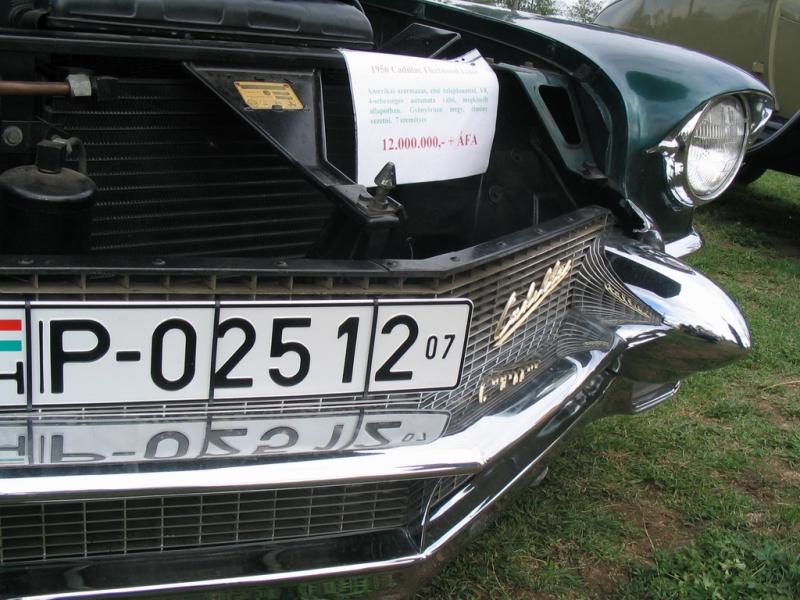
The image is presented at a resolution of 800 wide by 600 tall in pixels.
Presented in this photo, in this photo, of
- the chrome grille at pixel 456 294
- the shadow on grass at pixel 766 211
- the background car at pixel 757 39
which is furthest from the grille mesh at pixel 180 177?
the shadow on grass at pixel 766 211

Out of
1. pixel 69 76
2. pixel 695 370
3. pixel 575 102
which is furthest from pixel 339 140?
pixel 695 370

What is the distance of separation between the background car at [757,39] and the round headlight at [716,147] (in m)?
2.66

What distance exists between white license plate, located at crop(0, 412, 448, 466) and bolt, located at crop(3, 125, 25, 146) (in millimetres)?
452

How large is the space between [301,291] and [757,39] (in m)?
4.32

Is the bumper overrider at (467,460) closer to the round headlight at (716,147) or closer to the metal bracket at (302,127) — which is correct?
the metal bracket at (302,127)

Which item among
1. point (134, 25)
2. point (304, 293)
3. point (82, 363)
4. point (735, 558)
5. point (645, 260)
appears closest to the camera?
point (82, 363)

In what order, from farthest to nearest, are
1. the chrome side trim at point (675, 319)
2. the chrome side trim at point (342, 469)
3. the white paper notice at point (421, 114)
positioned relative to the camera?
1. the chrome side trim at point (675, 319)
2. the white paper notice at point (421, 114)
3. the chrome side trim at point (342, 469)

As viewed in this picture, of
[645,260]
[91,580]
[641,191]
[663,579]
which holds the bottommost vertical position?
[663,579]

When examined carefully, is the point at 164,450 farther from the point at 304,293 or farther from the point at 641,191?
the point at 641,191

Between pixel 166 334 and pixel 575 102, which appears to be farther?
pixel 575 102

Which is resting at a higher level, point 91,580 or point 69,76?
point 69,76

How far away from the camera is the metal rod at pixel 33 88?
43.8 inches

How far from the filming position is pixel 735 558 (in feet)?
5.98

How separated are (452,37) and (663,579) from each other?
1.28 m
